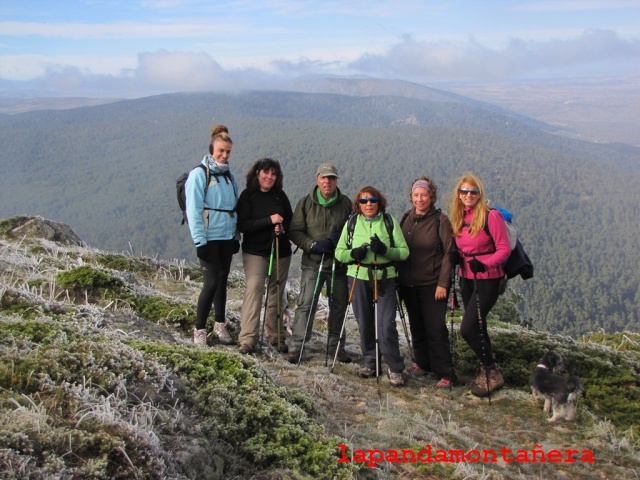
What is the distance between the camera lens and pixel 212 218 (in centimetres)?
719

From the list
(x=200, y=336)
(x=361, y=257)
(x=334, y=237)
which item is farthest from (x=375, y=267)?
(x=200, y=336)

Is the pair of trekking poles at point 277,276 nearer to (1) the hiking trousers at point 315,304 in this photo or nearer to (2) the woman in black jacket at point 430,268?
(1) the hiking trousers at point 315,304

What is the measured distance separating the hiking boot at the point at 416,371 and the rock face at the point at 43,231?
11451 mm

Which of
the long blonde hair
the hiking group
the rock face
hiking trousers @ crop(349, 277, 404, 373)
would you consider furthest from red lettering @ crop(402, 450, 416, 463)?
the rock face

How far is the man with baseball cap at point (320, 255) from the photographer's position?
7.61 m

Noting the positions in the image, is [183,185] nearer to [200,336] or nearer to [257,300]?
[257,300]

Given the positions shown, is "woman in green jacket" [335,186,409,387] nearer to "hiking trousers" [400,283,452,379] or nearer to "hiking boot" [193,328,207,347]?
"hiking trousers" [400,283,452,379]

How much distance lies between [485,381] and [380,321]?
160cm

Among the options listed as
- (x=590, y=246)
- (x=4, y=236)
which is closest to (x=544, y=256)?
(x=590, y=246)

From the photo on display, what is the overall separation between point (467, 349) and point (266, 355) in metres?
3.22

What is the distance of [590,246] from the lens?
189 metres

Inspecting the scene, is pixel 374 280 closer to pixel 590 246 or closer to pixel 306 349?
pixel 306 349

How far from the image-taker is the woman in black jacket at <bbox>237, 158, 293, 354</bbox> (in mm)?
7527

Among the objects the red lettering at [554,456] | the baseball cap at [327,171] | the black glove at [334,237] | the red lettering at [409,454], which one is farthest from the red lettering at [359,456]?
the baseball cap at [327,171]
